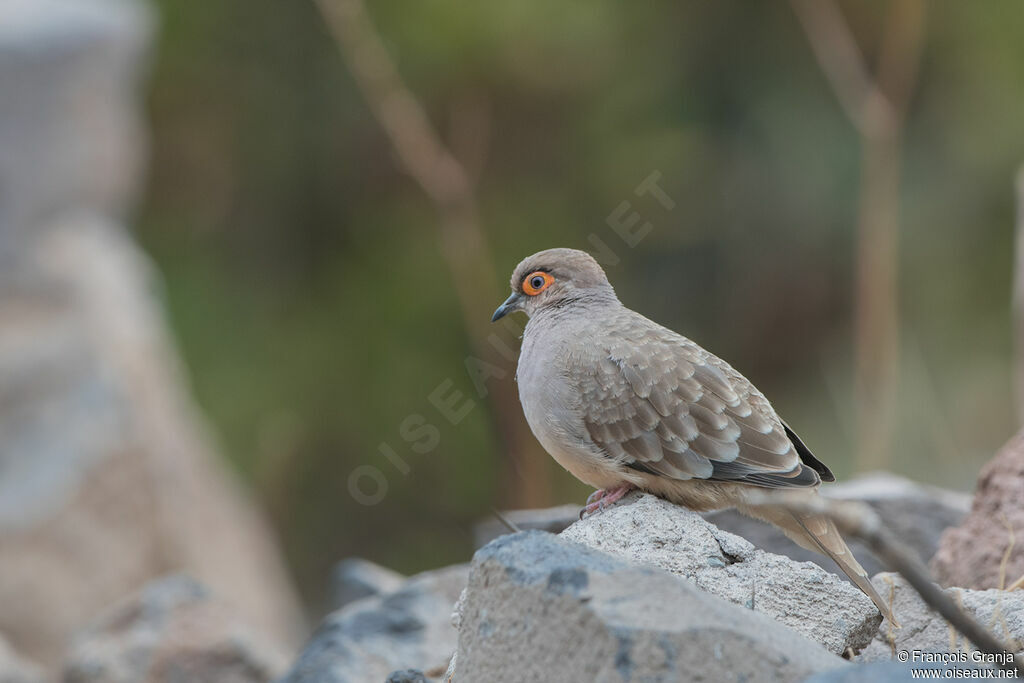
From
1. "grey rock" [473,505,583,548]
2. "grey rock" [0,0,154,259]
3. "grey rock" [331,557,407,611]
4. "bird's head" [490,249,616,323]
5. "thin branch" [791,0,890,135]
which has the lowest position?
"grey rock" [473,505,583,548]

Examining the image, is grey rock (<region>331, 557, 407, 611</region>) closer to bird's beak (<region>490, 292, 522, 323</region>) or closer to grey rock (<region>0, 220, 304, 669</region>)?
bird's beak (<region>490, 292, 522, 323</region>)

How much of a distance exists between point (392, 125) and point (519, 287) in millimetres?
2283

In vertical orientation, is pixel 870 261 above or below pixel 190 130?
below

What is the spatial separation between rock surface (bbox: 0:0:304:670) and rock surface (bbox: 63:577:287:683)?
2.75 m

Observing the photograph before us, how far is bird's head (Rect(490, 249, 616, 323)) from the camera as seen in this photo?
148 inches

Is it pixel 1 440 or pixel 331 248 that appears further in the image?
pixel 331 248

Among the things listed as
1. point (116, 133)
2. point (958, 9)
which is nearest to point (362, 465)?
point (116, 133)

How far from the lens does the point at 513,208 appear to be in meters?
10.2

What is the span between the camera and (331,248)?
1075cm

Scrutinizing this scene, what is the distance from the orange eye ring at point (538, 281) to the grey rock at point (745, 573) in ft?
3.04

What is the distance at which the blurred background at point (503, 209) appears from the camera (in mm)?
9758

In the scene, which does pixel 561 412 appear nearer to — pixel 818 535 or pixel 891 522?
pixel 818 535

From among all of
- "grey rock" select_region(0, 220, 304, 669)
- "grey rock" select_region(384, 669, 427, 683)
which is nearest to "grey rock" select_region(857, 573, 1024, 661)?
"grey rock" select_region(384, 669, 427, 683)

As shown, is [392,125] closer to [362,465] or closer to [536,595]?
[536,595]
